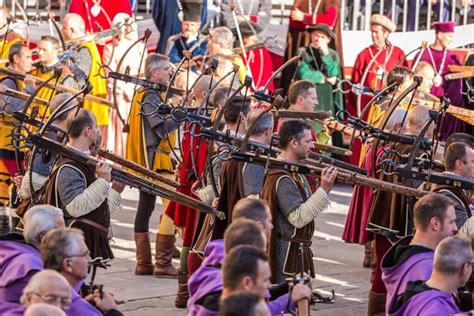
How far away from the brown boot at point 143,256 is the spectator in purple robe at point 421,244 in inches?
155

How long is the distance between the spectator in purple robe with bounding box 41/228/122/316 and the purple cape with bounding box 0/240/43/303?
35cm

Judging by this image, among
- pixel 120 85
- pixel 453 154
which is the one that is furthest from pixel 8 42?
pixel 453 154

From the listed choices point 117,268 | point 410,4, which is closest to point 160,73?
point 117,268

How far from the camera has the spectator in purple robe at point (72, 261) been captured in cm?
689

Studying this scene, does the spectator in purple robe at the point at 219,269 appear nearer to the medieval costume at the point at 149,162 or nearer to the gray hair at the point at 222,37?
the medieval costume at the point at 149,162

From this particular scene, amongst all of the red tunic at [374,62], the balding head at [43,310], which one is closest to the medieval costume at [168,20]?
the red tunic at [374,62]

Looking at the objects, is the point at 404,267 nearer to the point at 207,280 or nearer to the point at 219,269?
the point at 219,269

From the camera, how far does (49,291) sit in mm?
6219

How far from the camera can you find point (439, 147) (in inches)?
408

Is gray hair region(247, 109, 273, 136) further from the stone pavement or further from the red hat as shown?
the red hat

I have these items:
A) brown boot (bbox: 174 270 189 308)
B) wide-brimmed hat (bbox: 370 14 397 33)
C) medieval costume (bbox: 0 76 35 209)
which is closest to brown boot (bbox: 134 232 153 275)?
brown boot (bbox: 174 270 189 308)

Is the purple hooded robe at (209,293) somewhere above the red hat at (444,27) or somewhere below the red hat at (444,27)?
below

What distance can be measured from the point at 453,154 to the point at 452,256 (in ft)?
6.88

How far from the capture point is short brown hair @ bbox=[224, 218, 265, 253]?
6906 millimetres
